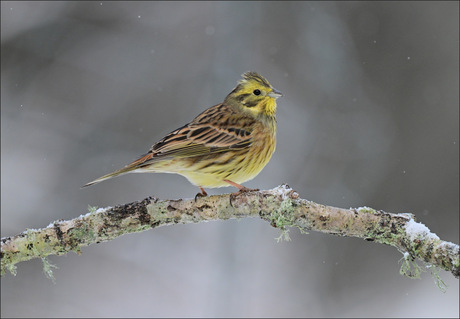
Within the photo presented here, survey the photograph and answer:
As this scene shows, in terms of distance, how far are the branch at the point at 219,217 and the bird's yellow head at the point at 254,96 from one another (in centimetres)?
118

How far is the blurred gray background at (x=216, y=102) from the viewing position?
10.5 metres

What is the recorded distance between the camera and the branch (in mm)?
3480

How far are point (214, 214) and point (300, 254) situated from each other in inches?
289

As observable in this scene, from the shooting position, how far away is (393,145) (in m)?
11.7

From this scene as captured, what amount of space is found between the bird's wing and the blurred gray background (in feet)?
18.2

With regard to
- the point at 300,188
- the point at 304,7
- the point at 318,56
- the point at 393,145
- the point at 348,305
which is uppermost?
the point at 304,7

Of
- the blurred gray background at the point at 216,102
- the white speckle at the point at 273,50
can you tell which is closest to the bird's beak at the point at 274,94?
the blurred gray background at the point at 216,102

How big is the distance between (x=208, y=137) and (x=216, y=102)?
6492 millimetres

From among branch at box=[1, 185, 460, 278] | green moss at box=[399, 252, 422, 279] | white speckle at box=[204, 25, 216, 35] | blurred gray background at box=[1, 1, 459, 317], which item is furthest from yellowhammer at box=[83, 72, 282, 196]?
white speckle at box=[204, 25, 216, 35]

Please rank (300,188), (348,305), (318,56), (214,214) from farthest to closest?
(318,56)
(300,188)
(348,305)
(214,214)

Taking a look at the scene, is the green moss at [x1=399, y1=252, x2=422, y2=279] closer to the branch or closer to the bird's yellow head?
the branch

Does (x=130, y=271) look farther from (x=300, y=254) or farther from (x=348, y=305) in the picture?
(x=348, y=305)

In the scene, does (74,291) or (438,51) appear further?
(438,51)

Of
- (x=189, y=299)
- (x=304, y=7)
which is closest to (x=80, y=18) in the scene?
(x=304, y=7)
